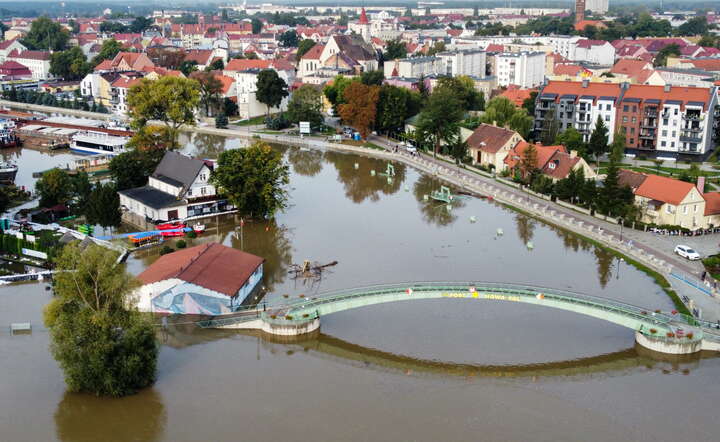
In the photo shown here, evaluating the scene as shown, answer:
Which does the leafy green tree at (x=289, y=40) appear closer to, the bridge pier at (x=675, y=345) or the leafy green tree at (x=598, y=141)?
the leafy green tree at (x=598, y=141)

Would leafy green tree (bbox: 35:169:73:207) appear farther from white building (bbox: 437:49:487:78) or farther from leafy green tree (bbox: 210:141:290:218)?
white building (bbox: 437:49:487:78)

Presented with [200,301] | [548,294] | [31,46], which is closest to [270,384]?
[200,301]

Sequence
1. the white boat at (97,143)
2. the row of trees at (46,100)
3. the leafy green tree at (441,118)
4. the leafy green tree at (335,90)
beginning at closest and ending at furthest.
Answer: the leafy green tree at (441,118) < the white boat at (97,143) < the leafy green tree at (335,90) < the row of trees at (46,100)

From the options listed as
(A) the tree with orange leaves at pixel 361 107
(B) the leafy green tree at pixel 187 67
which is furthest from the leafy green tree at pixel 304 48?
(A) the tree with orange leaves at pixel 361 107

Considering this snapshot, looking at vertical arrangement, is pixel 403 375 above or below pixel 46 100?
below

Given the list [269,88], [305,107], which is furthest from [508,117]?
[269,88]

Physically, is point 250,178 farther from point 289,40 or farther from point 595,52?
point 289,40
